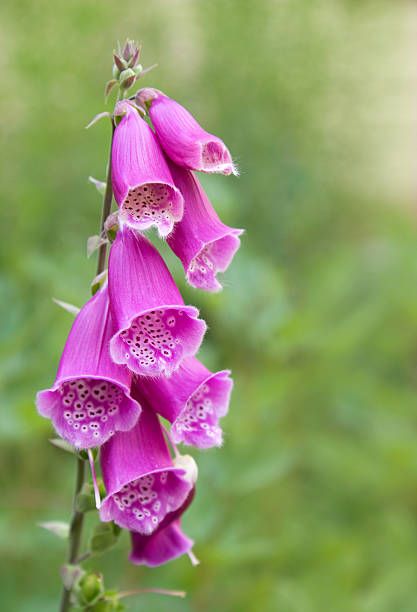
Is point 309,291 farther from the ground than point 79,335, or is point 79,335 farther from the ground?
point 79,335

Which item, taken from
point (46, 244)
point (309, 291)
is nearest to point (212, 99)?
point (46, 244)

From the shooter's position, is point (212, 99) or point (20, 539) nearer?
point (20, 539)

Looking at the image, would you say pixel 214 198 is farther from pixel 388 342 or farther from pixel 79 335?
pixel 79 335

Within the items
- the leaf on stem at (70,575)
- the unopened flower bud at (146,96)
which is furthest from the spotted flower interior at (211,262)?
the leaf on stem at (70,575)

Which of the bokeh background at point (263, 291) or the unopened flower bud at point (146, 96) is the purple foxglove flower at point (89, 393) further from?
the bokeh background at point (263, 291)

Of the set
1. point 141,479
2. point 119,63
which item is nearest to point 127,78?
point 119,63

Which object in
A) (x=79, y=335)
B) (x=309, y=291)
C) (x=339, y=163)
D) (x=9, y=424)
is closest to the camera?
(x=79, y=335)
